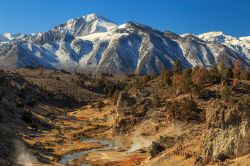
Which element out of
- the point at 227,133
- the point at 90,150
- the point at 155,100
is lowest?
the point at 90,150

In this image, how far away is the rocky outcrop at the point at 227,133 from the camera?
53.8 m

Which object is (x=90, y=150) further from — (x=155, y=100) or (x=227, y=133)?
(x=227, y=133)

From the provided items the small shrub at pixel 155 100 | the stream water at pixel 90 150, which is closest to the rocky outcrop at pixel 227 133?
the stream water at pixel 90 150

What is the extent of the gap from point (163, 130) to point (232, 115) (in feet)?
155

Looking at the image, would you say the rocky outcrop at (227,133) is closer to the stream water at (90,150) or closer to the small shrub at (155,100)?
the stream water at (90,150)

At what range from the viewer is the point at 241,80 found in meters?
121

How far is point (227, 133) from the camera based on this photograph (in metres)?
55.4

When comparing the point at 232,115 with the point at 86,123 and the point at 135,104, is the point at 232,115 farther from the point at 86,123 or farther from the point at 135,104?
the point at 86,123

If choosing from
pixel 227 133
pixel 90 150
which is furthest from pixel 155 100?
pixel 227 133

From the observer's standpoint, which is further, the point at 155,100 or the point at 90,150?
the point at 155,100

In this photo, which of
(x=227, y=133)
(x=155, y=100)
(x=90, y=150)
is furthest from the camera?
(x=155, y=100)

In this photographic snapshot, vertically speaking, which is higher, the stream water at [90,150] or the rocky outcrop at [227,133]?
the rocky outcrop at [227,133]

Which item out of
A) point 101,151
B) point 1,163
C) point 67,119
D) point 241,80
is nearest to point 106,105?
point 67,119

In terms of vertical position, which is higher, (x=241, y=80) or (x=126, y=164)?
(x=241, y=80)
